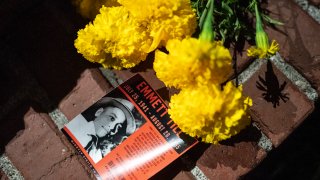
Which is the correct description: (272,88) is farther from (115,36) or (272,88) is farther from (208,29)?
(115,36)

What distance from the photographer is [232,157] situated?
631mm

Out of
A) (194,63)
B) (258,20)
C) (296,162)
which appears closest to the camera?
(194,63)

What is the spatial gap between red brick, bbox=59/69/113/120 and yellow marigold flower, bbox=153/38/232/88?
0.16m

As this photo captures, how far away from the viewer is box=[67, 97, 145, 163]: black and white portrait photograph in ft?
2.04

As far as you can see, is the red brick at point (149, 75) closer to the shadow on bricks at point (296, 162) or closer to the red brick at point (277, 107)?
the red brick at point (277, 107)

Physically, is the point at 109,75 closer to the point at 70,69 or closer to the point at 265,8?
the point at 70,69

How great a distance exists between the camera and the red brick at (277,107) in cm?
64

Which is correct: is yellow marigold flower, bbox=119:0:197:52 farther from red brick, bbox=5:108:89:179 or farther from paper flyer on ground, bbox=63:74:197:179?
red brick, bbox=5:108:89:179

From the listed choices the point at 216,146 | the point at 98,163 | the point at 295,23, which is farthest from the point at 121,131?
the point at 295,23

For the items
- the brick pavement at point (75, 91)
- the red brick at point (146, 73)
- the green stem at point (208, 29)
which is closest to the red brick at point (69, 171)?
the brick pavement at point (75, 91)

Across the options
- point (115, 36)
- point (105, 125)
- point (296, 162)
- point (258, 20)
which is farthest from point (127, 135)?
point (296, 162)

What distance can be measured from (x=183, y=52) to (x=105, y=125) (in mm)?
214

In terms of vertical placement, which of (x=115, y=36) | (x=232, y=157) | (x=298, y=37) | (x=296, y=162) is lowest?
(x=296, y=162)

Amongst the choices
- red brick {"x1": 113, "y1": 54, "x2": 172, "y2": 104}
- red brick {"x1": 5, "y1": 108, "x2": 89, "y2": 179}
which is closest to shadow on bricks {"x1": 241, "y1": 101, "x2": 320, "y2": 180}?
red brick {"x1": 113, "y1": 54, "x2": 172, "y2": 104}
